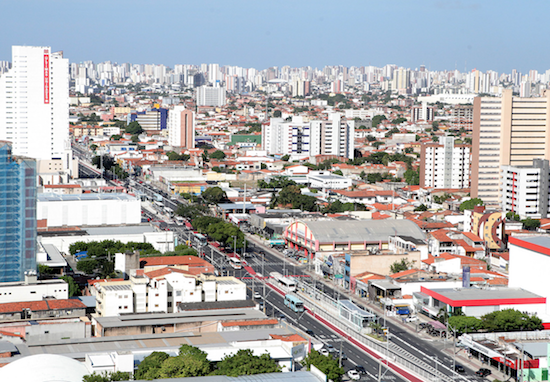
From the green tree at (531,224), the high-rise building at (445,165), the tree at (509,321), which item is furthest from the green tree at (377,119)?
the tree at (509,321)

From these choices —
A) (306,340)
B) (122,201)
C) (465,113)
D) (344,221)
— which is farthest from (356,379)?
(465,113)

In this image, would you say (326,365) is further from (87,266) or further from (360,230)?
(360,230)

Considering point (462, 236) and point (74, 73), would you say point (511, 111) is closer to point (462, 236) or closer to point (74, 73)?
point (462, 236)

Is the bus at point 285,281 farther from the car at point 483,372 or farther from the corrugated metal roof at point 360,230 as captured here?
the car at point 483,372

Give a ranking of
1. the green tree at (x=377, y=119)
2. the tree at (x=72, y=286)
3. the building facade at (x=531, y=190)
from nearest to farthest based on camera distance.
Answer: the tree at (x=72, y=286)
the building facade at (x=531, y=190)
the green tree at (x=377, y=119)

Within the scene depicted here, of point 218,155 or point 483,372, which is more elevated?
point 218,155

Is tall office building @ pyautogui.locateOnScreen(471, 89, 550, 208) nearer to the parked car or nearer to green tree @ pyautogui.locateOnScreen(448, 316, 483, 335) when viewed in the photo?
green tree @ pyautogui.locateOnScreen(448, 316, 483, 335)

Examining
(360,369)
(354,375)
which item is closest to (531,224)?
(360,369)
